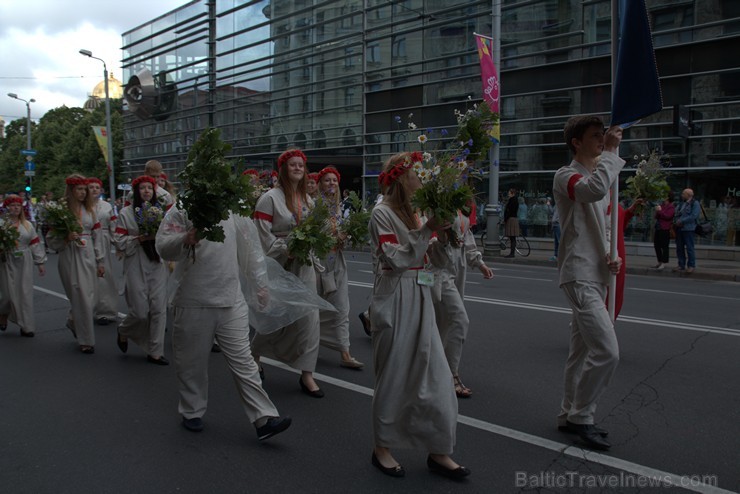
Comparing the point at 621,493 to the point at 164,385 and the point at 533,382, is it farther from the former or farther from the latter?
the point at 164,385

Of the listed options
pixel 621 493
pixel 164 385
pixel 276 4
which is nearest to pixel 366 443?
pixel 621 493

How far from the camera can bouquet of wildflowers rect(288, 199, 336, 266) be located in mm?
5348

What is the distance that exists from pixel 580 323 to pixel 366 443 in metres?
1.69

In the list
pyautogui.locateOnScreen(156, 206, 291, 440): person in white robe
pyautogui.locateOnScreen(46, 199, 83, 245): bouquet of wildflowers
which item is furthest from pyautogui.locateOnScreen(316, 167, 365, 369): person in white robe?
pyautogui.locateOnScreen(46, 199, 83, 245): bouquet of wildflowers

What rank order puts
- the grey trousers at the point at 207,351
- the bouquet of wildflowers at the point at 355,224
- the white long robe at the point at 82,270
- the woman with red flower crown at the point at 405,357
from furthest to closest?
the white long robe at the point at 82,270, the bouquet of wildflowers at the point at 355,224, the grey trousers at the point at 207,351, the woman with red flower crown at the point at 405,357

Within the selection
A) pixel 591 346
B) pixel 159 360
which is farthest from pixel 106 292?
pixel 591 346

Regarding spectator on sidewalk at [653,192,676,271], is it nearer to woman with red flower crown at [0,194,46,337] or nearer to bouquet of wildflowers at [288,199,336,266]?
bouquet of wildflowers at [288,199,336,266]

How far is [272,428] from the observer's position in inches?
163

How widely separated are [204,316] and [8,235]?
5255 millimetres

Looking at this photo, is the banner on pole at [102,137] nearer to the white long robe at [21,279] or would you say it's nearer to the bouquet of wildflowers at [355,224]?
the white long robe at [21,279]

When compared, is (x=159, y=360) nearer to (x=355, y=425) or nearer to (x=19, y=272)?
(x=355, y=425)

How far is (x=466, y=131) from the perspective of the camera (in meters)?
4.09

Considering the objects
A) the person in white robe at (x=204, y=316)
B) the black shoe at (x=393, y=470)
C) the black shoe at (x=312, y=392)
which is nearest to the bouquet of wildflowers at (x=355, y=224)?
the black shoe at (x=312, y=392)

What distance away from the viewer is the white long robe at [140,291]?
6531 mm
